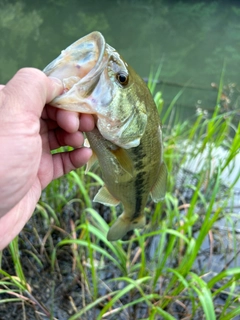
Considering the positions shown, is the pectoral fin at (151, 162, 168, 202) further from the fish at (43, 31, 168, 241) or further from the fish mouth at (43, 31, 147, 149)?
the fish mouth at (43, 31, 147, 149)

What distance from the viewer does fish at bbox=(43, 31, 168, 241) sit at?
108 cm

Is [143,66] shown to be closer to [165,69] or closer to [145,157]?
[165,69]

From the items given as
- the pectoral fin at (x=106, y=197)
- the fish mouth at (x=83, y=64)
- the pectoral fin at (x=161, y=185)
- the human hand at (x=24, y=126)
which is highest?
the fish mouth at (x=83, y=64)

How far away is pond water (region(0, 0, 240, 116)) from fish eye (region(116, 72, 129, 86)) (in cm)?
427

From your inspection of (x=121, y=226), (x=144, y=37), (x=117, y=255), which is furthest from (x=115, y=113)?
(x=144, y=37)

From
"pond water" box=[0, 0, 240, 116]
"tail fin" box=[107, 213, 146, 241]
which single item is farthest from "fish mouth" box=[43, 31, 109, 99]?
"pond water" box=[0, 0, 240, 116]

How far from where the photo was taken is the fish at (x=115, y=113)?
1.08 m

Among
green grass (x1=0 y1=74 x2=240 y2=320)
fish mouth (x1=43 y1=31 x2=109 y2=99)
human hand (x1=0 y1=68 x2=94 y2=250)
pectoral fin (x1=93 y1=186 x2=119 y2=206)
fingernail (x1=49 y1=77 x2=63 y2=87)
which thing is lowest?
green grass (x1=0 y1=74 x2=240 y2=320)

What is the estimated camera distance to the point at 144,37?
12.0m

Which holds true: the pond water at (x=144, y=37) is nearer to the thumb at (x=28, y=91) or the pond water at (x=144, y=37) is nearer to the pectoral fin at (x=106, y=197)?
the pectoral fin at (x=106, y=197)

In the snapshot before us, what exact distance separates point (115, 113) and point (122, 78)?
0.12 m

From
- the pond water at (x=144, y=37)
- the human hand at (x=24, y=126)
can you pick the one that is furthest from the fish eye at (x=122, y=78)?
the pond water at (x=144, y=37)

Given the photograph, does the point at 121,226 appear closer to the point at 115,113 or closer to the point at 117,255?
the point at 117,255

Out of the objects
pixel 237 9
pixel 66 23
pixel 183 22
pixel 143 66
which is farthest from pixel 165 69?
pixel 237 9
